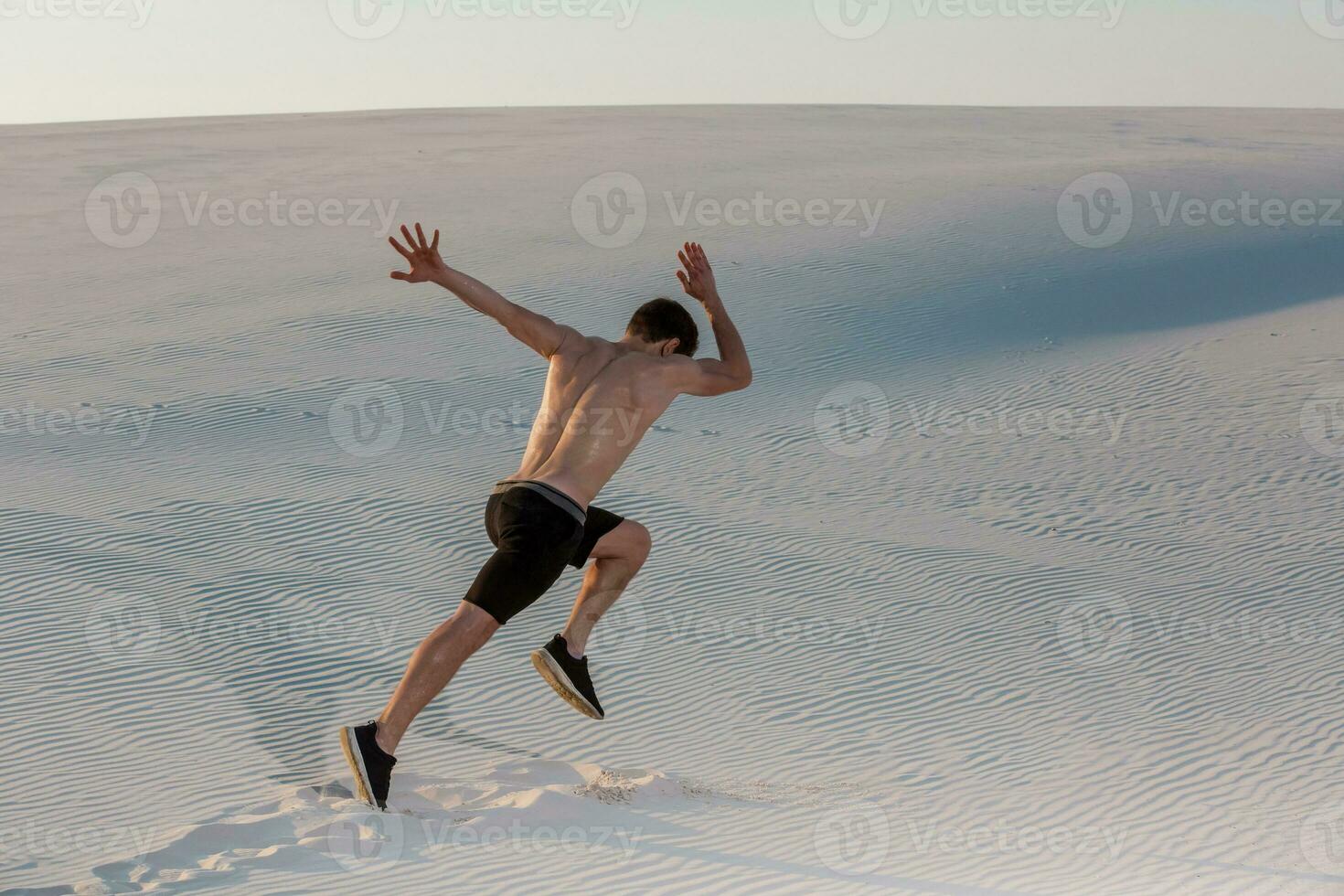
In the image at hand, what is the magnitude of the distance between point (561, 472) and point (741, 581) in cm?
419

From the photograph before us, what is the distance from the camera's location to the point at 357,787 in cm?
457

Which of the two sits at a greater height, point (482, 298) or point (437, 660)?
point (482, 298)

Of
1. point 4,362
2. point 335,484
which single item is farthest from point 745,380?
point 4,362

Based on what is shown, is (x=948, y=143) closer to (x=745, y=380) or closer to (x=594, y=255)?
(x=594, y=255)

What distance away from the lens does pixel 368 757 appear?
448 centimetres

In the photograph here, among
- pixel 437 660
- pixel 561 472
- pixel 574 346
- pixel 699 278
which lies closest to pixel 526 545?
pixel 561 472

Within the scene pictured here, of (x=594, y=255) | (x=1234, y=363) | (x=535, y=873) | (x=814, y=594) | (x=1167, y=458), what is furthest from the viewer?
(x=594, y=255)

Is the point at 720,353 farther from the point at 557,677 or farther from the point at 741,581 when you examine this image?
the point at 741,581

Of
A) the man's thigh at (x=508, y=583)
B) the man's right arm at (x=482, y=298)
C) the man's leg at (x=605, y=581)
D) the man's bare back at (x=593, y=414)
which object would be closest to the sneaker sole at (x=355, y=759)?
the man's thigh at (x=508, y=583)

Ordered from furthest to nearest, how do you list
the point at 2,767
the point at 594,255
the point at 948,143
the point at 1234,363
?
the point at 948,143
the point at 594,255
the point at 1234,363
the point at 2,767

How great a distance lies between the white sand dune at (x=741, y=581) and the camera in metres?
4.89

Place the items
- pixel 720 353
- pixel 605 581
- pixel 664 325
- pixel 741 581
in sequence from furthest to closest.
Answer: pixel 741 581
pixel 605 581
pixel 664 325
pixel 720 353

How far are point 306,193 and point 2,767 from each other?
24.6 m

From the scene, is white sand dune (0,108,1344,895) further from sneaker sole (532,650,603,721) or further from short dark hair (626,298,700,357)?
short dark hair (626,298,700,357)
